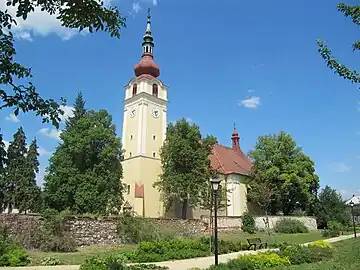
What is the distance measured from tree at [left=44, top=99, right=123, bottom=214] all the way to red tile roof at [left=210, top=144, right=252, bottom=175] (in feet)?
51.0

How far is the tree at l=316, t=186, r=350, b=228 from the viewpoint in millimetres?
43688

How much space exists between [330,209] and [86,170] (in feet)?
97.2

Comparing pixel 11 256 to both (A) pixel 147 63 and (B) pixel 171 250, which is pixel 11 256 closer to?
(B) pixel 171 250

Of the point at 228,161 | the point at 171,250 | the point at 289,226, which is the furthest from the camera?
the point at 228,161

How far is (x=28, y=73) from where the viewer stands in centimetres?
309

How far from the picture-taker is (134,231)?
2292cm

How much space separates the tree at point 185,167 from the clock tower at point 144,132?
2.99 m

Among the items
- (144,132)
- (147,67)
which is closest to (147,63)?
(147,67)

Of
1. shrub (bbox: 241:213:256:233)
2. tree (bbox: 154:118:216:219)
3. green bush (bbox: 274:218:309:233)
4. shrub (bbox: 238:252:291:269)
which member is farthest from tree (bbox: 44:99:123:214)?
shrub (bbox: 238:252:291:269)

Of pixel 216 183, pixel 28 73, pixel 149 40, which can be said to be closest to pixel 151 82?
pixel 149 40

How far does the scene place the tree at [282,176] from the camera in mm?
44312

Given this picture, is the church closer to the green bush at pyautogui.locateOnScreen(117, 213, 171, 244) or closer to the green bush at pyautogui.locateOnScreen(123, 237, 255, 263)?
the green bush at pyautogui.locateOnScreen(117, 213, 171, 244)

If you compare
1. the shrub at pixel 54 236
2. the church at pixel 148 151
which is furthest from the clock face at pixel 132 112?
the shrub at pixel 54 236

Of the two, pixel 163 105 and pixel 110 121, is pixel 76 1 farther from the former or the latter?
pixel 163 105
